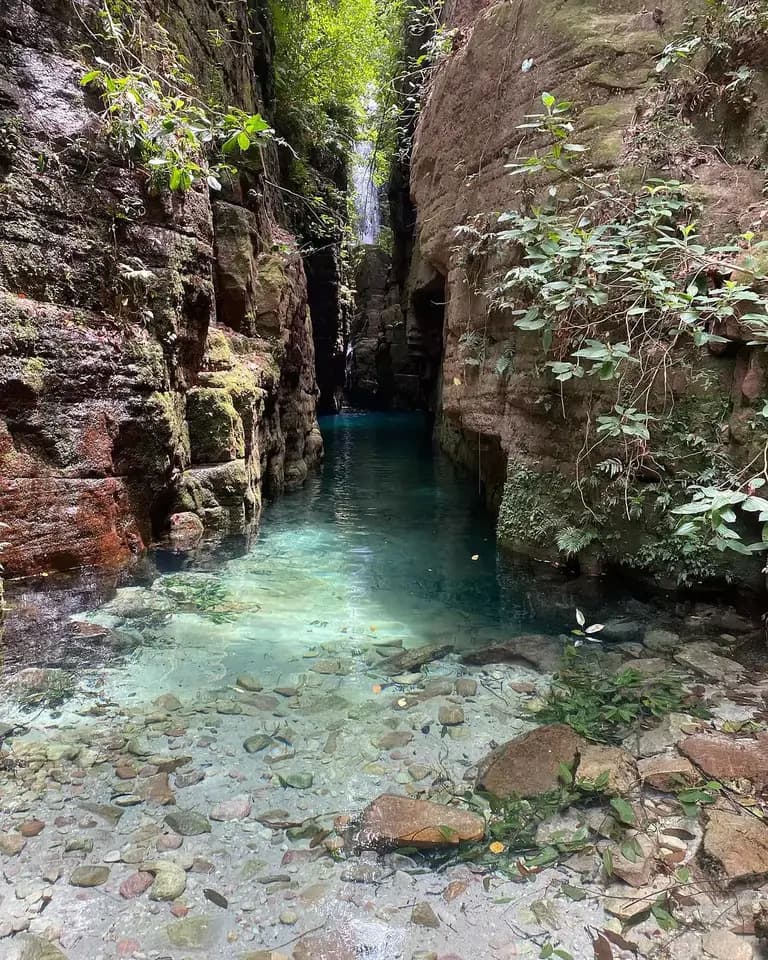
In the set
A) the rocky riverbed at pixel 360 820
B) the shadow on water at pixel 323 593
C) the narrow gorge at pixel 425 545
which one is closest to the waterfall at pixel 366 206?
the narrow gorge at pixel 425 545

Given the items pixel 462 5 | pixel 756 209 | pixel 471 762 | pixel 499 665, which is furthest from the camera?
pixel 462 5

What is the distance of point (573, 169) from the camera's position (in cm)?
535

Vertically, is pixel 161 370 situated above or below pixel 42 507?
above

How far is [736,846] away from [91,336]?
595 cm

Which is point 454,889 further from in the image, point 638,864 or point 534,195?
point 534,195

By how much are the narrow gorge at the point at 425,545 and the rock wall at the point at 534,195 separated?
0.12 ft

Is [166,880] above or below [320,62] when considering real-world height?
below

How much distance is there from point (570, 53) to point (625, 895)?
6.70 m

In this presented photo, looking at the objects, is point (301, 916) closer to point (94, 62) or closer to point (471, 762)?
point (471, 762)

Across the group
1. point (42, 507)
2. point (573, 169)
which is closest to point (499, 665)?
point (42, 507)

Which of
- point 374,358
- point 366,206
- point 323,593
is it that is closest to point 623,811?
point 323,593

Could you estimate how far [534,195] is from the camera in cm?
576

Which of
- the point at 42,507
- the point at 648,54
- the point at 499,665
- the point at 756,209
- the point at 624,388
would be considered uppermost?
the point at 648,54

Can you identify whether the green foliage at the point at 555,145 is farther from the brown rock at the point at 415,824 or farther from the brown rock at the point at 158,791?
the brown rock at the point at 158,791
